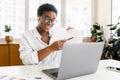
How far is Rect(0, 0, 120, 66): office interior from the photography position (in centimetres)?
387

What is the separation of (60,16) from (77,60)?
3446 millimetres

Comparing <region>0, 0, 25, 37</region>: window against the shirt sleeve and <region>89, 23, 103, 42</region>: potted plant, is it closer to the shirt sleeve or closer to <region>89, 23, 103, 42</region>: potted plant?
<region>89, 23, 103, 42</region>: potted plant

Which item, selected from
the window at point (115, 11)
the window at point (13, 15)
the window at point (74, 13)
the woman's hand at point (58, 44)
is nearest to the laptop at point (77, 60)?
the woman's hand at point (58, 44)

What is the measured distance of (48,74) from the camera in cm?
134

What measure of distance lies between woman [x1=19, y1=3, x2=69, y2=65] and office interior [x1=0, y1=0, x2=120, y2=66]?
6.92ft

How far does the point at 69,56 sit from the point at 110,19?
3.34m

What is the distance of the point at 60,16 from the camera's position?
4.56m

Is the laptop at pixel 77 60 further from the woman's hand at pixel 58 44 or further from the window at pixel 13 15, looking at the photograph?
the window at pixel 13 15

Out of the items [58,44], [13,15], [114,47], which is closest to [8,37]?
[13,15]

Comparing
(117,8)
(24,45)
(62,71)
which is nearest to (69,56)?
(62,71)

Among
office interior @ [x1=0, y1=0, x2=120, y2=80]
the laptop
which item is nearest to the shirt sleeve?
the laptop

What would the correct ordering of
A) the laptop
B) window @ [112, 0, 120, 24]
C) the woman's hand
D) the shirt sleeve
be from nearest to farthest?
the laptop
the woman's hand
the shirt sleeve
window @ [112, 0, 120, 24]

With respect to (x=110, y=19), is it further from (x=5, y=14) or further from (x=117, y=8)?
(x=5, y=14)

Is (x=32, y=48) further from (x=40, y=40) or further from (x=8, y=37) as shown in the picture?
(x=8, y=37)
